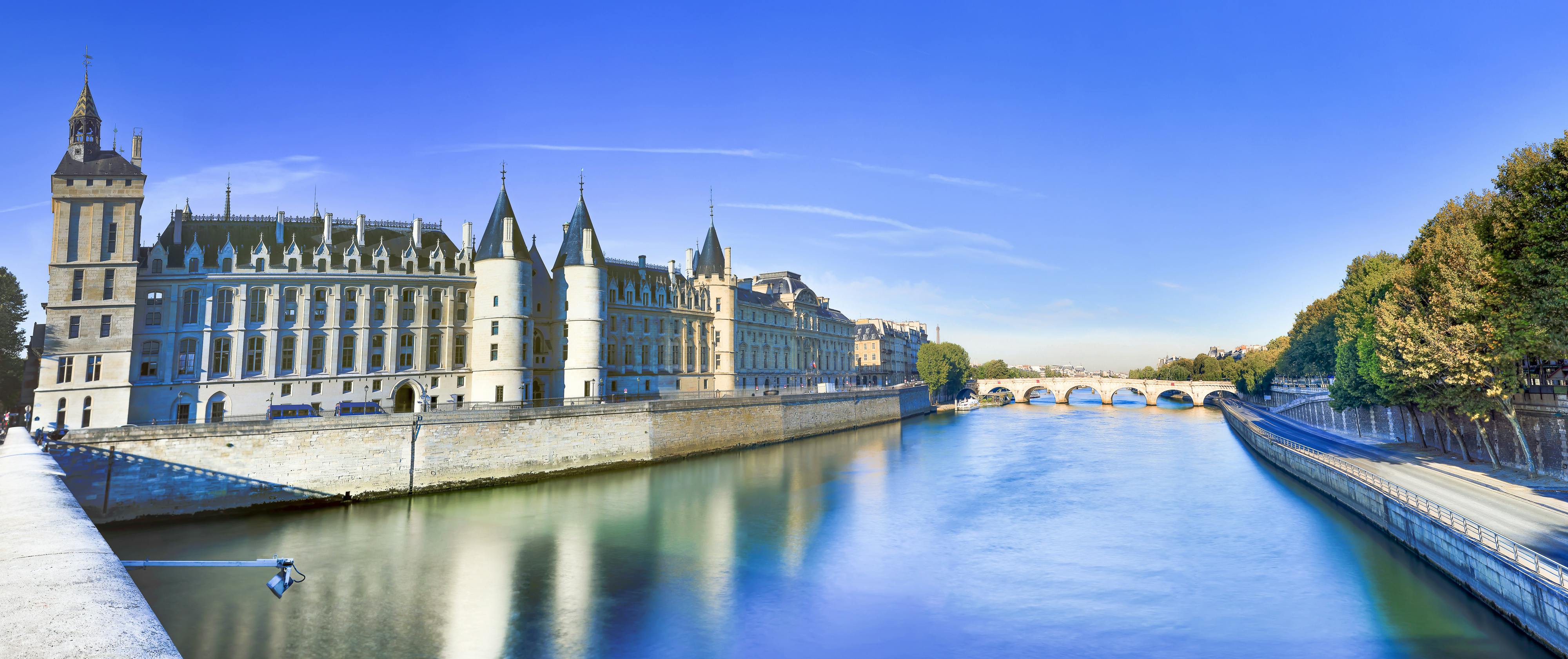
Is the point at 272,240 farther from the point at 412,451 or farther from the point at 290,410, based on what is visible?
the point at 412,451

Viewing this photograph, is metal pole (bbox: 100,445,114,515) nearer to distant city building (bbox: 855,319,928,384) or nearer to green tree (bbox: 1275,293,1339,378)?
green tree (bbox: 1275,293,1339,378)

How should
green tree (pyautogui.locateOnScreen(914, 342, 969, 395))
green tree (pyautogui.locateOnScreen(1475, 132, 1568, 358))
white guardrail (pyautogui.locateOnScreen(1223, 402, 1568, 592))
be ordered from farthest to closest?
1. green tree (pyautogui.locateOnScreen(914, 342, 969, 395))
2. green tree (pyautogui.locateOnScreen(1475, 132, 1568, 358))
3. white guardrail (pyautogui.locateOnScreen(1223, 402, 1568, 592))

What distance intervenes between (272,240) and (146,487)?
1883cm

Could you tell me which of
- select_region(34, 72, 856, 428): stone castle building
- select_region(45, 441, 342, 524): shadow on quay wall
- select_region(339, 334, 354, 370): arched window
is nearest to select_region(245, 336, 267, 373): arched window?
select_region(34, 72, 856, 428): stone castle building

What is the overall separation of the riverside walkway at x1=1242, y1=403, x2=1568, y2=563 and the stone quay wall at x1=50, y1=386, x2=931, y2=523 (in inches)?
1423

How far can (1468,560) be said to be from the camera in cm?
1802

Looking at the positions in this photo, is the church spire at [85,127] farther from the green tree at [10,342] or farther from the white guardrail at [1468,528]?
the white guardrail at [1468,528]

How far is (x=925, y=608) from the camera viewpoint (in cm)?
1927

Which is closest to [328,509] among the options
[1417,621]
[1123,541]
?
[1123,541]

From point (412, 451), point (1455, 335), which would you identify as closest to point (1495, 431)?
point (1455, 335)

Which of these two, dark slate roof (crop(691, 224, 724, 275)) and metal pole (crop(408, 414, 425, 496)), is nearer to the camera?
metal pole (crop(408, 414, 425, 496))

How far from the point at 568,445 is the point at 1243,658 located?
32157 mm

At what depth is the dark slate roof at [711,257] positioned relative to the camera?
64.3 m

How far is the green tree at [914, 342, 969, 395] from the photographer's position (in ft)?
Answer: 331
